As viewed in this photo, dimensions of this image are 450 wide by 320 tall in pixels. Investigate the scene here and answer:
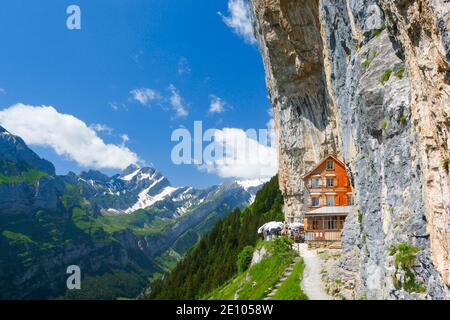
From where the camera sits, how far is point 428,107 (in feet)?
52.2

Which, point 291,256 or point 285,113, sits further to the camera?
point 285,113

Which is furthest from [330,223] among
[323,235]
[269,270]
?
[269,270]

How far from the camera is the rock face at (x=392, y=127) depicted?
47.9 ft

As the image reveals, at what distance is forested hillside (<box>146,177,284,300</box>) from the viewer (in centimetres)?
8700

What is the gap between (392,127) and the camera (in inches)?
848

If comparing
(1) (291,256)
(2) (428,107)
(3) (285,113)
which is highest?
(3) (285,113)

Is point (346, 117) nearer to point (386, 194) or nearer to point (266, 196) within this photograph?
point (386, 194)

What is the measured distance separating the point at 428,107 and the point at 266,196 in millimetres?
92533

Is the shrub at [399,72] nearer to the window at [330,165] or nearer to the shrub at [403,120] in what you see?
the shrub at [403,120]

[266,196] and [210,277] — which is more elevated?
[266,196]

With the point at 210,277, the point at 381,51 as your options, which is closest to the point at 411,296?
the point at 381,51

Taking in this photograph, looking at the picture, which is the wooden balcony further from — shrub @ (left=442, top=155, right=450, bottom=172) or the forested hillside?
the forested hillside

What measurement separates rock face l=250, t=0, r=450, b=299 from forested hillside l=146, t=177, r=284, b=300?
54.6 m
